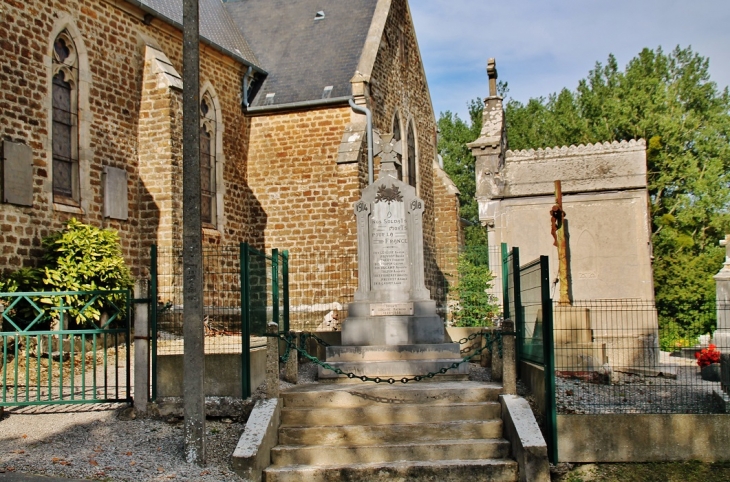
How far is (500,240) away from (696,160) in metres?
18.6

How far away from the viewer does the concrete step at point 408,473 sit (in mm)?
7277

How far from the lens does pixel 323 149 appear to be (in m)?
19.2

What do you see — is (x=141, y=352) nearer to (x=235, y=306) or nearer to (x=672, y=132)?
(x=235, y=306)

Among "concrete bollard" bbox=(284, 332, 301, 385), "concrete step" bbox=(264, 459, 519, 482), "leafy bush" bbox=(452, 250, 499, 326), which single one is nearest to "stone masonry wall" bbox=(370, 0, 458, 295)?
"leafy bush" bbox=(452, 250, 499, 326)

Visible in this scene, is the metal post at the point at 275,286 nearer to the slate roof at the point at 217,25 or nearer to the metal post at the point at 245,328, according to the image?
the metal post at the point at 245,328

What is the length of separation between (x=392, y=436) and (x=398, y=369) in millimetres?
2073

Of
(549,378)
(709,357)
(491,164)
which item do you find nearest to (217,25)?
Answer: (491,164)

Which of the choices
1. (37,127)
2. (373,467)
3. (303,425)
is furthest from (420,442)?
(37,127)

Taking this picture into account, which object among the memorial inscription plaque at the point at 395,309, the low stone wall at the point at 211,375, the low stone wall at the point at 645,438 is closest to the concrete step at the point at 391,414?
the low stone wall at the point at 211,375

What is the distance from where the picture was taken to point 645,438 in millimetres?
7613

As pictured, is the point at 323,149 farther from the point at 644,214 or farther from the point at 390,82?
the point at 644,214

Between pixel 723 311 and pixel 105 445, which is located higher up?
pixel 723 311

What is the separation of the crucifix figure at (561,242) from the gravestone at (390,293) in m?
3.02

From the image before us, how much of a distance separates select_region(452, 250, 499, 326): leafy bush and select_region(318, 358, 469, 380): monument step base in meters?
4.85
